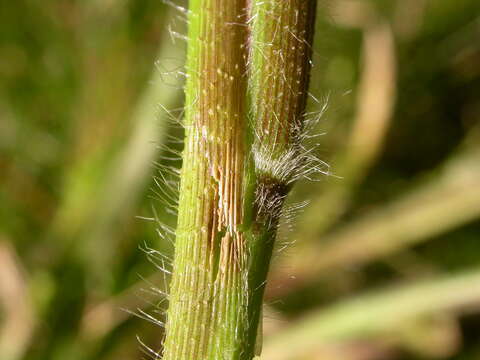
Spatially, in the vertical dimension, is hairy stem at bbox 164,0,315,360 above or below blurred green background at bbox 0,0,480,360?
above

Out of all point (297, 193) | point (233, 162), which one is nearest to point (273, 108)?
point (233, 162)

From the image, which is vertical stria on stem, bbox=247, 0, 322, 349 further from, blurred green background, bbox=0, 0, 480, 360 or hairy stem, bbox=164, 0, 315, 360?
blurred green background, bbox=0, 0, 480, 360

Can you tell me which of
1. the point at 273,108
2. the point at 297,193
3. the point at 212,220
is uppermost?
the point at 273,108

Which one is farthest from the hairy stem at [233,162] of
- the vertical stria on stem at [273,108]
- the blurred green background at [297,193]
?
the blurred green background at [297,193]

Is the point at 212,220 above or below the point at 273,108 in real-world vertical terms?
below

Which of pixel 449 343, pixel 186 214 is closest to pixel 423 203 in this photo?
pixel 449 343

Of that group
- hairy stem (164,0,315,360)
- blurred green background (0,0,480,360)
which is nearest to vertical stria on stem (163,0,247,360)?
hairy stem (164,0,315,360)

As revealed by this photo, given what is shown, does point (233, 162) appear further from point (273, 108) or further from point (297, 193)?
point (297, 193)
